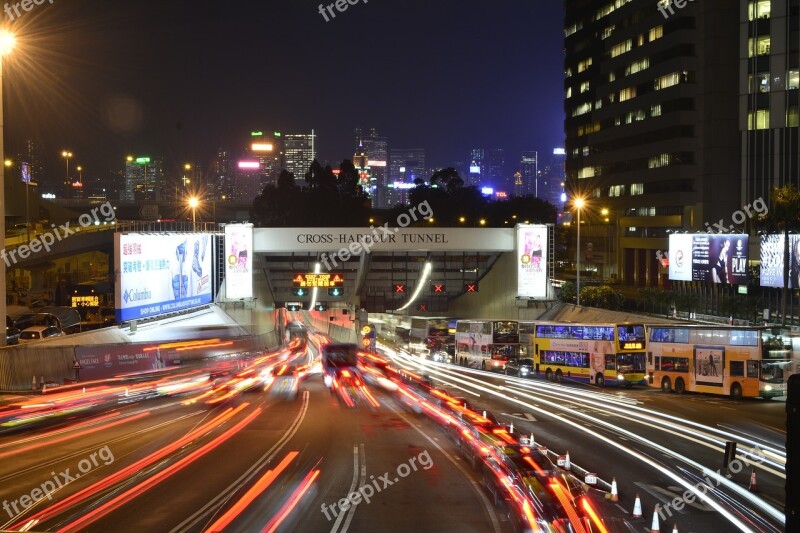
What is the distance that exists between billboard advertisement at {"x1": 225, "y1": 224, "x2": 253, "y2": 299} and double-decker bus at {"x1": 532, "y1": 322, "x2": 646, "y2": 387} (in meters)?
23.9

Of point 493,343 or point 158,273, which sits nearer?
point 158,273

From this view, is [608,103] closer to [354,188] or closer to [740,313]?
[354,188]

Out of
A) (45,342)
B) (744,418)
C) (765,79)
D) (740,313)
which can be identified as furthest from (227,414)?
(765,79)

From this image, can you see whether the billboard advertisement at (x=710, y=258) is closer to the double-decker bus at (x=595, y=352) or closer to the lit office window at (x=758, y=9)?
the double-decker bus at (x=595, y=352)

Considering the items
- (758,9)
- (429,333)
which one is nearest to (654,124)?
(758,9)

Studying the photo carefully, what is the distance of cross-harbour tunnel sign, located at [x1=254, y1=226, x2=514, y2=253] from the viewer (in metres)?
60.5

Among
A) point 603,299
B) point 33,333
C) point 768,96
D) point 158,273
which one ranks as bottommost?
point 33,333

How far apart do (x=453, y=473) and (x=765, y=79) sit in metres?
72.3

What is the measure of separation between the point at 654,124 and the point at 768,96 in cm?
1605

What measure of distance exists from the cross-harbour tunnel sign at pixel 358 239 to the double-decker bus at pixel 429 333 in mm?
12404

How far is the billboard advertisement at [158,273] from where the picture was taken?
1559 inches

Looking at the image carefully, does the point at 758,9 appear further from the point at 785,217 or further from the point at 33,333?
the point at 33,333

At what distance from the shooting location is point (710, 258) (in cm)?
5456

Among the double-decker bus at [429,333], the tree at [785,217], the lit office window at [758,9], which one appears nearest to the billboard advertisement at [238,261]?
the double-decker bus at [429,333]
